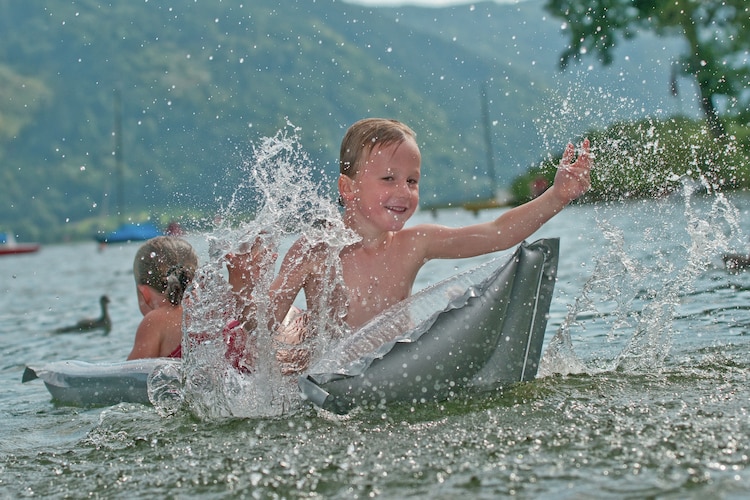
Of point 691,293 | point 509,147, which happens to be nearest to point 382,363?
point 691,293

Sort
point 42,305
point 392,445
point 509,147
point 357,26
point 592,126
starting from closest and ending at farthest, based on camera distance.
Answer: point 392,445
point 592,126
point 42,305
point 509,147
point 357,26

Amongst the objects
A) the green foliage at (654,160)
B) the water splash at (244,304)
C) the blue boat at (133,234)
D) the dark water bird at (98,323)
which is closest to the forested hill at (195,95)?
the blue boat at (133,234)

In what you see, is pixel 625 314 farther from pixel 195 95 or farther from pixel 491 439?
pixel 195 95

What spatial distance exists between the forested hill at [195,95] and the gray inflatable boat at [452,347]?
3157 inches

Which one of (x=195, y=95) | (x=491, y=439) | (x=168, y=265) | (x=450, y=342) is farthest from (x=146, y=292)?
(x=195, y=95)

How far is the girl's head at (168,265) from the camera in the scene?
4.94 metres

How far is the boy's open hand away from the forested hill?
8001cm

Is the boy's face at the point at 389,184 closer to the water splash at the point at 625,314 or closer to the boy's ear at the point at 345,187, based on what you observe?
the boy's ear at the point at 345,187

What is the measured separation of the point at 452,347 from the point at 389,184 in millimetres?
907

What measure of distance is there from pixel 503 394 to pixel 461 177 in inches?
4219

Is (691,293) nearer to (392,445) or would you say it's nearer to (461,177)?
(392,445)

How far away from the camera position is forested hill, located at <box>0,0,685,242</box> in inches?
4193

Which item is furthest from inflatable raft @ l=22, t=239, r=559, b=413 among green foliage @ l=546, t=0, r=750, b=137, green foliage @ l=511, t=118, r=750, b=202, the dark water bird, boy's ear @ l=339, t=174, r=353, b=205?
green foliage @ l=546, t=0, r=750, b=137

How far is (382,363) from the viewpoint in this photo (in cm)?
331
